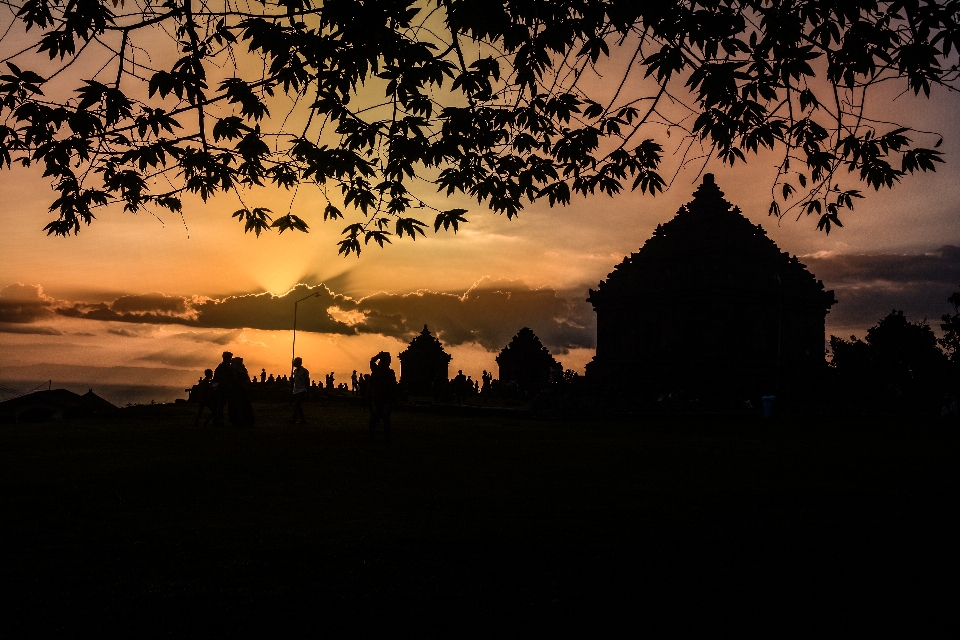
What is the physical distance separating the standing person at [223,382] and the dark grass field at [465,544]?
21.7 feet

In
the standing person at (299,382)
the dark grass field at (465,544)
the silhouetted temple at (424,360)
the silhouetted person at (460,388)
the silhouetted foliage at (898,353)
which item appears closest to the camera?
the dark grass field at (465,544)

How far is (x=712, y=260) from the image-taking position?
4900cm

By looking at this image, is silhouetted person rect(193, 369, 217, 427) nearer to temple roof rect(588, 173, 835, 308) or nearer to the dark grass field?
the dark grass field

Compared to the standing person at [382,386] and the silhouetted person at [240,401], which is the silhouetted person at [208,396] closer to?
the silhouetted person at [240,401]

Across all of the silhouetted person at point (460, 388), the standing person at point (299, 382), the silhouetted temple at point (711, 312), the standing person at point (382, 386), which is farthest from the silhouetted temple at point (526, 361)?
the standing person at point (382, 386)

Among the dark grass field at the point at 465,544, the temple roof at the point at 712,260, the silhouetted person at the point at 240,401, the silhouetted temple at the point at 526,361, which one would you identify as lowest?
the dark grass field at the point at 465,544

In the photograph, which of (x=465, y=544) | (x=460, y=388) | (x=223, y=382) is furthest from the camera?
(x=460, y=388)

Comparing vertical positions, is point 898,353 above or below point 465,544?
above

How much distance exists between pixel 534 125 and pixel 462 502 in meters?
4.37

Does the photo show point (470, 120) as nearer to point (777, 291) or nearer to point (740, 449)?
point (740, 449)

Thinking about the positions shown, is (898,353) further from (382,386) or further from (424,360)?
(382,386)

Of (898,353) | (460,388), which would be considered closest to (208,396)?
(460,388)

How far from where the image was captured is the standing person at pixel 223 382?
67.6 feet

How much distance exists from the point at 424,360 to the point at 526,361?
391 inches
